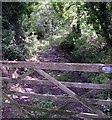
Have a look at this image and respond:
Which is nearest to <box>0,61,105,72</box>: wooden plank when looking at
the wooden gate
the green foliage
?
the wooden gate

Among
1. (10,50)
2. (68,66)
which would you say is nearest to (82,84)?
(68,66)

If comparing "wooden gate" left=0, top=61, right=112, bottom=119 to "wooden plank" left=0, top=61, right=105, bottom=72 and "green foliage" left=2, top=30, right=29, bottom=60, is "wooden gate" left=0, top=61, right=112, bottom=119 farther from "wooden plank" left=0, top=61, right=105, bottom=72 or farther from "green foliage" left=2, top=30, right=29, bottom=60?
"green foliage" left=2, top=30, right=29, bottom=60

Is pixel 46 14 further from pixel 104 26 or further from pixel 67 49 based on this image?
pixel 104 26

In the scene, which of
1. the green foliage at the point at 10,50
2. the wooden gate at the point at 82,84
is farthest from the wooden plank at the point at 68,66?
Answer: the green foliage at the point at 10,50

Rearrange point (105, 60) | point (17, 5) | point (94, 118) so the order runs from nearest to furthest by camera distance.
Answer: point (94, 118) → point (105, 60) → point (17, 5)

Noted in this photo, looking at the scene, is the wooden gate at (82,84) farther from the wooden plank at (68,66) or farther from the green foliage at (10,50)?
the green foliage at (10,50)

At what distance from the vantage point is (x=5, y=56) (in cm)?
1204

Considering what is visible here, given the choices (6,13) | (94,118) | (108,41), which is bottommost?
(94,118)

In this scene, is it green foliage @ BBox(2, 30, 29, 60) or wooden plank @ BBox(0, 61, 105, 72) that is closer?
wooden plank @ BBox(0, 61, 105, 72)

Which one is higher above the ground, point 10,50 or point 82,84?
point 10,50

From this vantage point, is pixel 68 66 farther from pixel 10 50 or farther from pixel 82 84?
pixel 10 50

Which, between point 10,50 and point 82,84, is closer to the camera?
point 82,84

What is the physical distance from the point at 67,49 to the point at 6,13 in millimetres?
6541

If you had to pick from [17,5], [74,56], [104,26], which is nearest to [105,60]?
[104,26]
